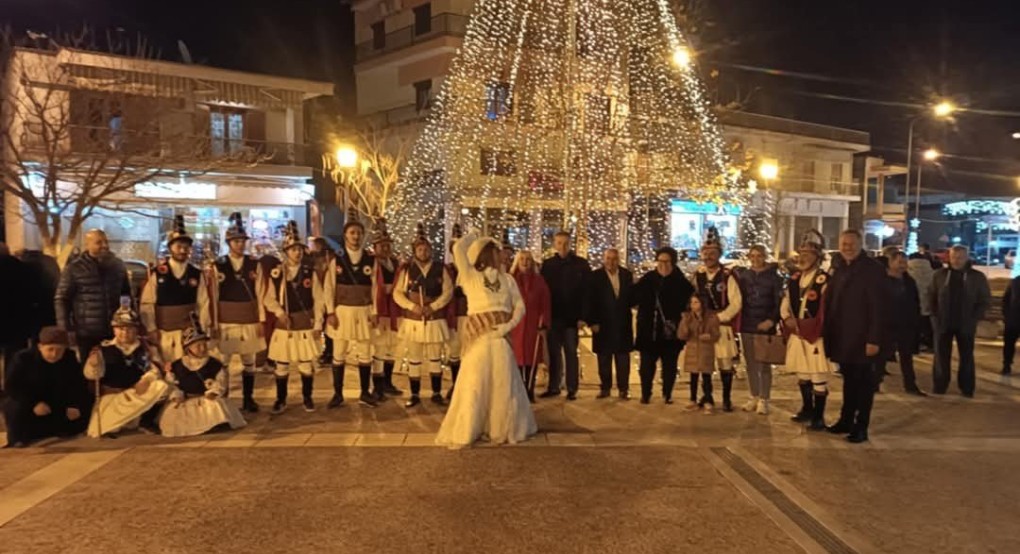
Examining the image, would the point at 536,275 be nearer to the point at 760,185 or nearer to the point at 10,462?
the point at 10,462

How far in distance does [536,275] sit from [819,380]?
3.25 metres

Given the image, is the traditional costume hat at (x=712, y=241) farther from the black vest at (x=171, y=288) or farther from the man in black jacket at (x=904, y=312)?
the black vest at (x=171, y=288)

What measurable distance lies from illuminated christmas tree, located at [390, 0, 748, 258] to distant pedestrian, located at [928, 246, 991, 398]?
197 inches

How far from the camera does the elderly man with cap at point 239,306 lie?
302 inches

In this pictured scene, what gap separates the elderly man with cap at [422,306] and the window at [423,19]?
2360 cm

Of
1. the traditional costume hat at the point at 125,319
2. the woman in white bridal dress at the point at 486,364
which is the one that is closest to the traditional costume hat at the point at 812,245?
the woman in white bridal dress at the point at 486,364

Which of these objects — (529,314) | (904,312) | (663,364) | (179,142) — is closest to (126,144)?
(179,142)

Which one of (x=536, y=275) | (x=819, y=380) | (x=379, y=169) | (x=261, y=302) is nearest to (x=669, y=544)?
(x=819, y=380)

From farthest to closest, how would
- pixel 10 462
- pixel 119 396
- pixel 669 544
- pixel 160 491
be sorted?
pixel 119 396 → pixel 10 462 → pixel 160 491 → pixel 669 544

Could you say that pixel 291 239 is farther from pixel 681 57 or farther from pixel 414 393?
pixel 681 57

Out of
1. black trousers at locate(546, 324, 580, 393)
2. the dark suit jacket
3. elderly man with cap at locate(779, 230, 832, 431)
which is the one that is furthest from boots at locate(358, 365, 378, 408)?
elderly man with cap at locate(779, 230, 832, 431)

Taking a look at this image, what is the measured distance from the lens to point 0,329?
26.1 feet

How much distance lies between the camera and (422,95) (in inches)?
1153

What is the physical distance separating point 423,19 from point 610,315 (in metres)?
24.7
